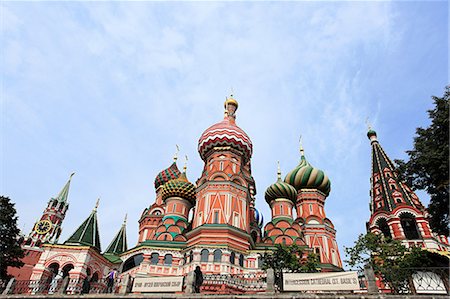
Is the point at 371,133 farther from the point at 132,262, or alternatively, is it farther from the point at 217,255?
the point at 132,262

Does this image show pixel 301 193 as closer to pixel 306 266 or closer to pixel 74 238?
pixel 306 266

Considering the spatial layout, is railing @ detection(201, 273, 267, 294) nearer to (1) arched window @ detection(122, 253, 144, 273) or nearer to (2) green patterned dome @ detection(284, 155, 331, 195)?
(1) arched window @ detection(122, 253, 144, 273)

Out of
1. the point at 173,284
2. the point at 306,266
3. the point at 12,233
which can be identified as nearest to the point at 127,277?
the point at 173,284

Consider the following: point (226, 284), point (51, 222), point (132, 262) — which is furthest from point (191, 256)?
point (51, 222)

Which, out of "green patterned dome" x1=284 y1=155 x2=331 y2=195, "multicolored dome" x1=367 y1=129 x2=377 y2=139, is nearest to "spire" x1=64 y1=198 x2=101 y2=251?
"green patterned dome" x1=284 y1=155 x2=331 y2=195

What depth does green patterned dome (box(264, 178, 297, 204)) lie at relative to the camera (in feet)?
100

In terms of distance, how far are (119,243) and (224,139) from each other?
18631 millimetres

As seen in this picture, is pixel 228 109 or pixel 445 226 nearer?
pixel 445 226

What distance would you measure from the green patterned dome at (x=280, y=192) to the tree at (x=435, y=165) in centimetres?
1552

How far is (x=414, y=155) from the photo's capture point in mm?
15148

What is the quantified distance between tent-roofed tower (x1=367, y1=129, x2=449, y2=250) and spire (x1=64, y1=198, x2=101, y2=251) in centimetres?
2615

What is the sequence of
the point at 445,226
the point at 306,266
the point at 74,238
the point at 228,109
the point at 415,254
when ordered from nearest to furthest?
the point at 445,226 < the point at 415,254 < the point at 306,266 < the point at 74,238 < the point at 228,109

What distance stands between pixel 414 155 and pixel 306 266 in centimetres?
915

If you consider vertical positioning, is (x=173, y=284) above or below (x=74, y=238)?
below
